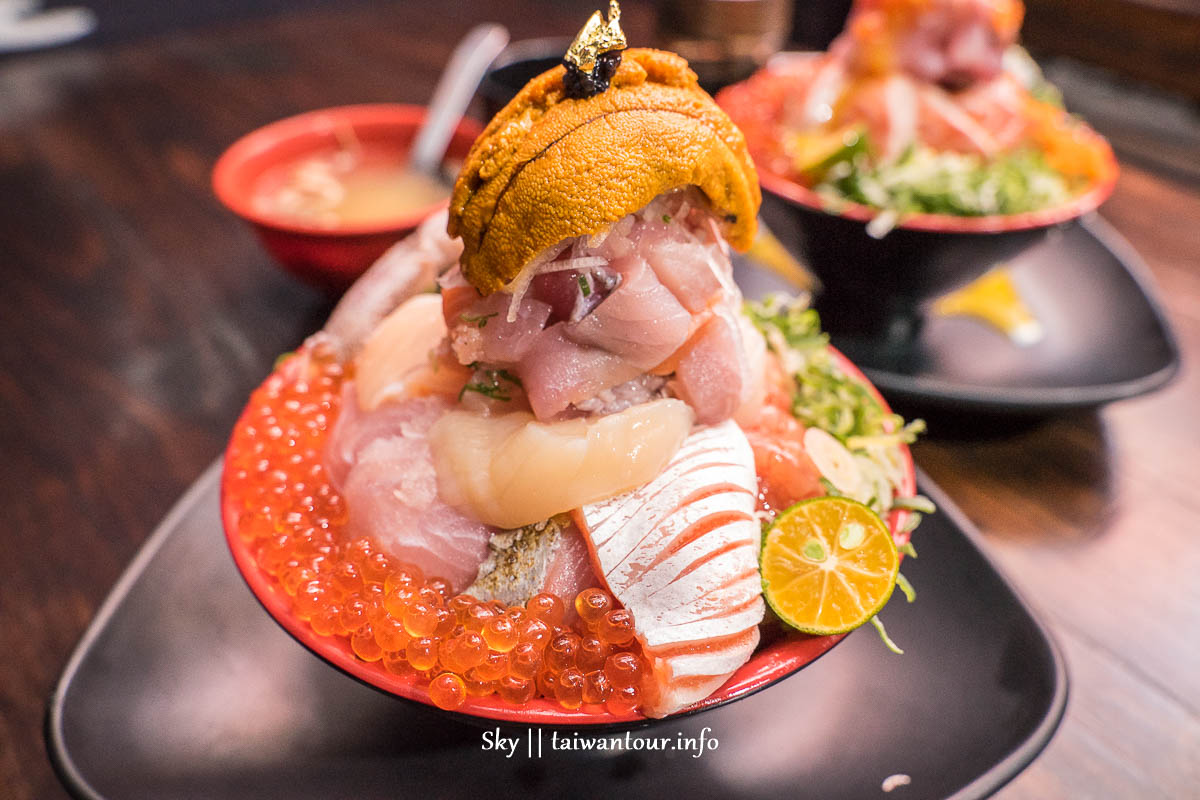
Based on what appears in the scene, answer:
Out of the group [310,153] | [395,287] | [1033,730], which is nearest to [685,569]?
[1033,730]

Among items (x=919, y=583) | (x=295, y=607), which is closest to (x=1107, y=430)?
(x=919, y=583)

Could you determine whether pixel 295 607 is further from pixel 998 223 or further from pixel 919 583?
pixel 998 223

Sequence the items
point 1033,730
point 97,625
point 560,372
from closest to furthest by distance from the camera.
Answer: point 560,372 < point 1033,730 < point 97,625

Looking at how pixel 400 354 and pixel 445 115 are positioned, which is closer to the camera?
pixel 400 354

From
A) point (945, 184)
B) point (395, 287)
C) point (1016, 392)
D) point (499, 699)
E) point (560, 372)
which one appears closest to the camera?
point (499, 699)

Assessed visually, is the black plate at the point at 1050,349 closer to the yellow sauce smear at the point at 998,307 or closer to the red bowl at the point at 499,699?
the yellow sauce smear at the point at 998,307

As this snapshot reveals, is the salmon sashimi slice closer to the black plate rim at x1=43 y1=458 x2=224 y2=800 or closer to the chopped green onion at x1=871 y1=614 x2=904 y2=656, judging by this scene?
the chopped green onion at x1=871 y1=614 x2=904 y2=656

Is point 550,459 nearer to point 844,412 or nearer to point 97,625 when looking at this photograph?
point 844,412
